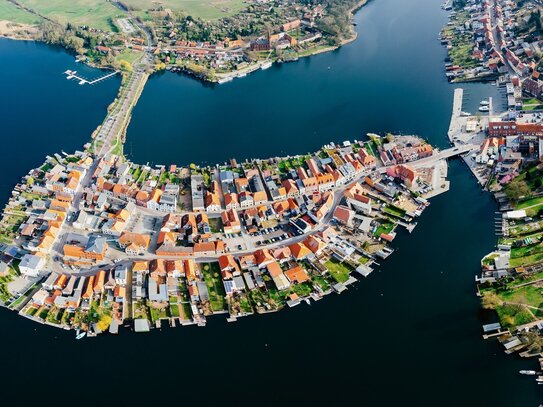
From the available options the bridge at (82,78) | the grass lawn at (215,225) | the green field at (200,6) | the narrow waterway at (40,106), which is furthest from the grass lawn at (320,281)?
the green field at (200,6)

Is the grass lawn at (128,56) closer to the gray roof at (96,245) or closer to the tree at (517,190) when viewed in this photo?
the gray roof at (96,245)

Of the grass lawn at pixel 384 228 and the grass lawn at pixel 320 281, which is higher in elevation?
the grass lawn at pixel 384 228

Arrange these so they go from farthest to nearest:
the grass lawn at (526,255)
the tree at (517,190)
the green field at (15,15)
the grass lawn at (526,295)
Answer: the green field at (15,15), the tree at (517,190), the grass lawn at (526,255), the grass lawn at (526,295)

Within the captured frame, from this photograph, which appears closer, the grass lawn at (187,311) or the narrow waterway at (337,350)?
the narrow waterway at (337,350)

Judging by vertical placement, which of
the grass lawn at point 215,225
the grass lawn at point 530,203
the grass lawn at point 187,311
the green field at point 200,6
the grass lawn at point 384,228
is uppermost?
the green field at point 200,6

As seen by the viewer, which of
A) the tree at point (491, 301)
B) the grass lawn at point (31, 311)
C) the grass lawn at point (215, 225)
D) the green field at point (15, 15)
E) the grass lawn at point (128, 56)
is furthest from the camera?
the green field at point (15, 15)

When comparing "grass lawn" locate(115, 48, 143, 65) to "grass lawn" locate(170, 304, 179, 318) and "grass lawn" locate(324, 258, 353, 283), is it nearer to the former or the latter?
"grass lawn" locate(170, 304, 179, 318)
